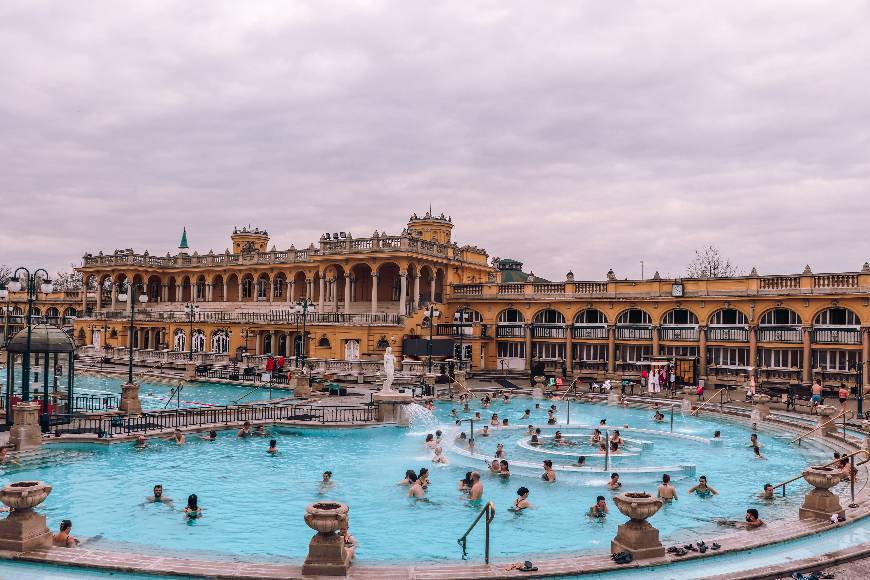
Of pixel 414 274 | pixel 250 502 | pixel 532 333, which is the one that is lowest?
pixel 250 502

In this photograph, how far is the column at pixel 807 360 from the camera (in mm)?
42625

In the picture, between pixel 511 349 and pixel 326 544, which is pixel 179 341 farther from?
pixel 326 544

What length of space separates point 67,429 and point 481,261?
45583 millimetres

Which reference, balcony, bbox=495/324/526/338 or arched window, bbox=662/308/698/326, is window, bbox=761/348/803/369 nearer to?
arched window, bbox=662/308/698/326

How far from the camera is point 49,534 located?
1374cm

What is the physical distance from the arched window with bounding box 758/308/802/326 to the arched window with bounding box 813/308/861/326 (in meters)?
1.21

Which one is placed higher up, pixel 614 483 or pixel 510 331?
pixel 510 331

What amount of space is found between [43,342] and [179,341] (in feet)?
133

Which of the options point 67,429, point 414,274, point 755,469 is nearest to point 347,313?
point 414,274

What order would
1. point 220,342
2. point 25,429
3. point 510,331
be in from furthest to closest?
point 220,342, point 510,331, point 25,429

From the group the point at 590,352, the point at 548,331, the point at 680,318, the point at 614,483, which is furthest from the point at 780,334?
the point at 614,483

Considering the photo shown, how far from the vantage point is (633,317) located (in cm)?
5075

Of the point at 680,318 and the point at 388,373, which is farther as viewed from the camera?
the point at 680,318

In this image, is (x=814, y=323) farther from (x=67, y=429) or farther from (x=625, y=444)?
(x=67, y=429)
